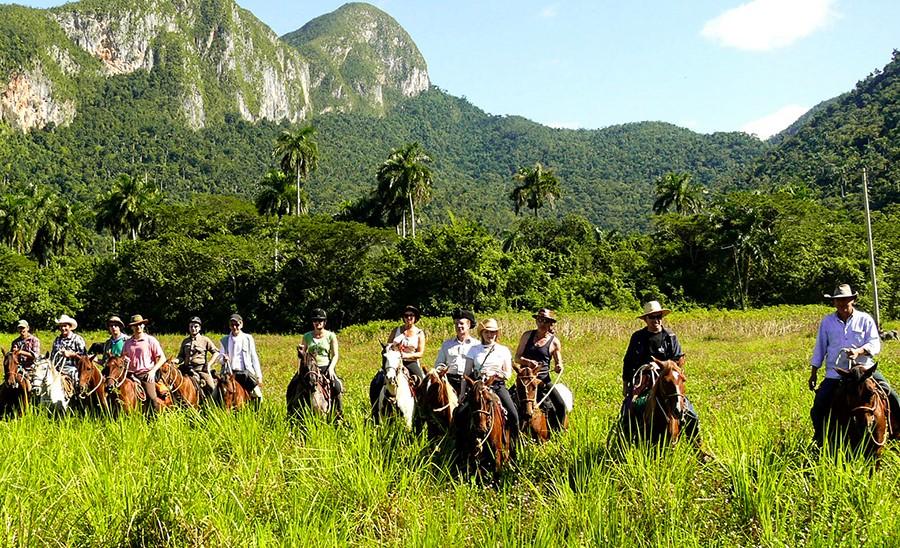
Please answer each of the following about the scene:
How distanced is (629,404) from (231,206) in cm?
5110

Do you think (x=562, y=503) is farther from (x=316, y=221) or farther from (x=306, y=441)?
(x=316, y=221)

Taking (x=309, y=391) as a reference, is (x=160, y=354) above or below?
above

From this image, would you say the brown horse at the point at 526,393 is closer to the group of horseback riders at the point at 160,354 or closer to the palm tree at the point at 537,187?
the group of horseback riders at the point at 160,354

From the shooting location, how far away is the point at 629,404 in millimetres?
6793

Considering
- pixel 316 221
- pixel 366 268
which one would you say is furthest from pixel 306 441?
pixel 316 221

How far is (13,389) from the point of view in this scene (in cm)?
945

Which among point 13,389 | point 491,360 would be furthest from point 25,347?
point 491,360

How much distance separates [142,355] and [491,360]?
5.65 metres

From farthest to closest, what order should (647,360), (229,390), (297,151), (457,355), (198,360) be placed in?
(297,151) < (198,360) < (229,390) < (457,355) < (647,360)

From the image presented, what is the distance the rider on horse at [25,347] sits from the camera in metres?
9.79

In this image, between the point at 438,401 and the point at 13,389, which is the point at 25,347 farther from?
the point at 438,401

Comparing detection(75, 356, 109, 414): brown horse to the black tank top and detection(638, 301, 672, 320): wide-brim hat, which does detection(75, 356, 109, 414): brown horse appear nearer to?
the black tank top

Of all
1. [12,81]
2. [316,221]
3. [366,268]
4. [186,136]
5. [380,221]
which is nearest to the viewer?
[366,268]

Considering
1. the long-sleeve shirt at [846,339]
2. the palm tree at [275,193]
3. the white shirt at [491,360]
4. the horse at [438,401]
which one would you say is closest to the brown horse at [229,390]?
the horse at [438,401]
